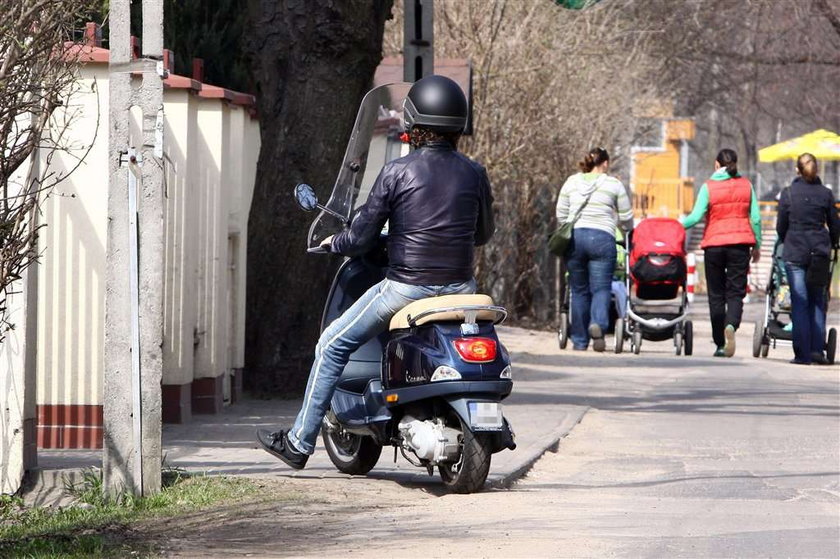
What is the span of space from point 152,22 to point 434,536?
265 centimetres

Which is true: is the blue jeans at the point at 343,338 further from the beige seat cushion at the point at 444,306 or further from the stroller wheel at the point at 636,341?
the stroller wheel at the point at 636,341

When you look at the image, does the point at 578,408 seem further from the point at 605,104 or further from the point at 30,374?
the point at 605,104

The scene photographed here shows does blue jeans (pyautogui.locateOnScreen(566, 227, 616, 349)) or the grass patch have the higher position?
blue jeans (pyautogui.locateOnScreen(566, 227, 616, 349))

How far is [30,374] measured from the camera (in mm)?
8008

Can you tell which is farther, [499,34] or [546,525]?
[499,34]

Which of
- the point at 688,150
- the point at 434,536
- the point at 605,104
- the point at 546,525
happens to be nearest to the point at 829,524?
the point at 546,525

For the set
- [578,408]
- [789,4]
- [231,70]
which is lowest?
[578,408]

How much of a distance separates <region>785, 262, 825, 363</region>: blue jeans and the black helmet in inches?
359

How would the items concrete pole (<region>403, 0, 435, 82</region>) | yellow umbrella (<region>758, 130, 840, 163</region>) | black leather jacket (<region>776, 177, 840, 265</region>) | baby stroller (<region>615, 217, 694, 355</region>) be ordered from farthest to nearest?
yellow umbrella (<region>758, 130, 840, 163</region>) → baby stroller (<region>615, 217, 694, 355</region>) → black leather jacket (<region>776, 177, 840, 265</region>) → concrete pole (<region>403, 0, 435, 82</region>)

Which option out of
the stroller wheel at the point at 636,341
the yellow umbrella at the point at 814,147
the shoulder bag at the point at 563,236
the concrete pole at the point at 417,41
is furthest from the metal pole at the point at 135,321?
the yellow umbrella at the point at 814,147

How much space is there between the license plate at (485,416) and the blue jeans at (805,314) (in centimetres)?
941

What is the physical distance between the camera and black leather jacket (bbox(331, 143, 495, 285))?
783 centimetres

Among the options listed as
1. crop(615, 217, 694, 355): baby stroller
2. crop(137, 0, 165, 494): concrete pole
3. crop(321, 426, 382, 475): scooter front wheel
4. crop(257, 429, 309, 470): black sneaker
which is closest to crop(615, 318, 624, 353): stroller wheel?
crop(615, 217, 694, 355): baby stroller

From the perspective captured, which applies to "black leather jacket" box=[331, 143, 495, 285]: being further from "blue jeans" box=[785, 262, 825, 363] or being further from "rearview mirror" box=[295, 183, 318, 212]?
"blue jeans" box=[785, 262, 825, 363]
